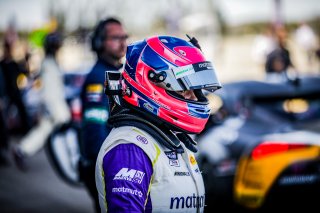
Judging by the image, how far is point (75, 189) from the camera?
6.82m

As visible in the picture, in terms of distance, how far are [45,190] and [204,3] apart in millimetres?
26868

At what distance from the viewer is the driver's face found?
3986mm

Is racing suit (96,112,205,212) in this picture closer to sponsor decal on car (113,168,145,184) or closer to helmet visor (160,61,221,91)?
sponsor decal on car (113,168,145,184)

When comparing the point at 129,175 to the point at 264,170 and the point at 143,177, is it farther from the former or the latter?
the point at 264,170

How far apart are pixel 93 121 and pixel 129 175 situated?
1811 millimetres

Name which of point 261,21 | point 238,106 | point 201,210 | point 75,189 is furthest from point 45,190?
point 261,21

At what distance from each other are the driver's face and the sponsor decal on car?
7.30 feet

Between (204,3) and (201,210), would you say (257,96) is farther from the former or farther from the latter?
(204,3)

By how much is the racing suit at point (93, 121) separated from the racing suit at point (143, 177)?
1495 mm

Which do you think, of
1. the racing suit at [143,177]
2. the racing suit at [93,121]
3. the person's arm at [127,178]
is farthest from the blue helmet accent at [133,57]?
the racing suit at [93,121]

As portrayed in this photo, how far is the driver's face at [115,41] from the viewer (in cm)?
399

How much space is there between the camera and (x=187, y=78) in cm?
214

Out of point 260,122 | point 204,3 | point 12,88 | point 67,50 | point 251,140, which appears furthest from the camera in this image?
point 67,50

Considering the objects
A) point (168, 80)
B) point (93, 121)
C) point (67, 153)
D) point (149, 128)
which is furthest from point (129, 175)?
point (67, 153)
